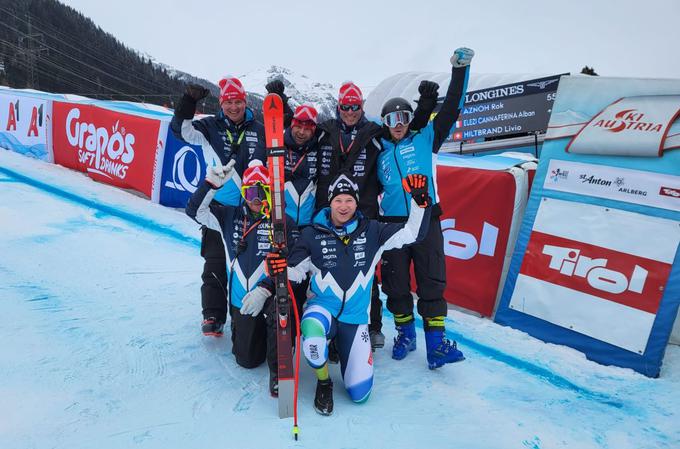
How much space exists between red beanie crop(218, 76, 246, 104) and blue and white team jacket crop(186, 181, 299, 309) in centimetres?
80

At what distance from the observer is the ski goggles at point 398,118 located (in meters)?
3.14

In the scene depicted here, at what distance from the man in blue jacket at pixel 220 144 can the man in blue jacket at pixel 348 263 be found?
93 cm

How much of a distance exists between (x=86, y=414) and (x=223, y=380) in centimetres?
83

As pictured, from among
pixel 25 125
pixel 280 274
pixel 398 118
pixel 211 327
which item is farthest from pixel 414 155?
pixel 25 125

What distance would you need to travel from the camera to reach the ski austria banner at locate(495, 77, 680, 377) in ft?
10.7

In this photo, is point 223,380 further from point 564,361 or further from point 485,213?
point 485,213

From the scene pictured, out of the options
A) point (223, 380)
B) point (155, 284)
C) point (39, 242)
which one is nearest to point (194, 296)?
point (155, 284)

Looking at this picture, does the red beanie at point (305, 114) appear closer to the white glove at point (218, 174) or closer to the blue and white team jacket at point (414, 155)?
the blue and white team jacket at point (414, 155)

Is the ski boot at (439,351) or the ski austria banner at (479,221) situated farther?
the ski austria banner at (479,221)

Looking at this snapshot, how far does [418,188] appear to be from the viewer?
2.74 metres

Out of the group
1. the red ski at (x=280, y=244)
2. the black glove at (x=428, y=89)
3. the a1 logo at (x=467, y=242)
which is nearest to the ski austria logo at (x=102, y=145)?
the red ski at (x=280, y=244)

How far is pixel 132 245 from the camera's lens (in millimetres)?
5621

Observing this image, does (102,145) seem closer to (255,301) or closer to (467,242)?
(255,301)

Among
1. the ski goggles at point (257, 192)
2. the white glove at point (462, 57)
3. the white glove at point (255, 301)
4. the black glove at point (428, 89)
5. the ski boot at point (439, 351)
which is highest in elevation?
the white glove at point (462, 57)
